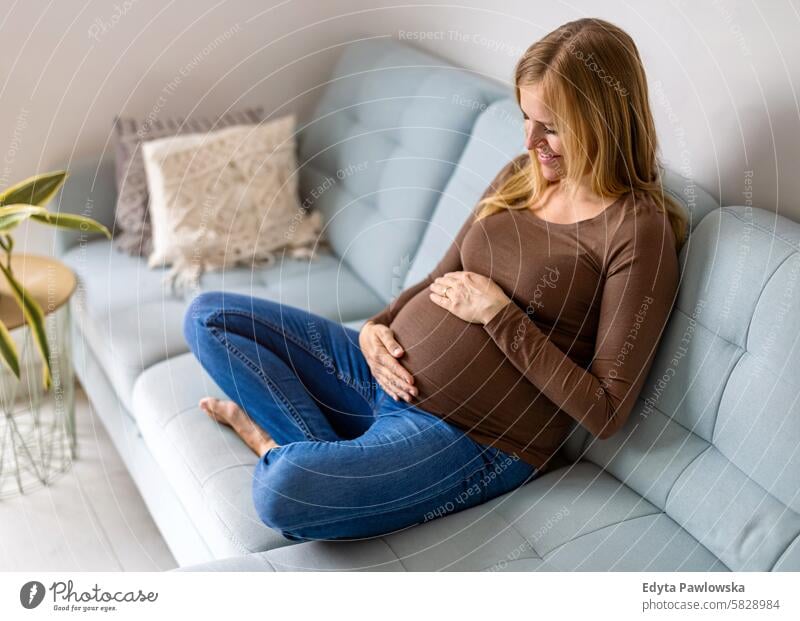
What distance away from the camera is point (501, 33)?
1747 mm

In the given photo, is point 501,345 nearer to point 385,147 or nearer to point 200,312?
point 200,312

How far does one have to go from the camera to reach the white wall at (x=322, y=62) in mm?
1311

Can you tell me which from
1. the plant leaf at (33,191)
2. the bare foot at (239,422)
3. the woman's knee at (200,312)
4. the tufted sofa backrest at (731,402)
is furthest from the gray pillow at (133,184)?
the tufted sofa backrest at (731,402)

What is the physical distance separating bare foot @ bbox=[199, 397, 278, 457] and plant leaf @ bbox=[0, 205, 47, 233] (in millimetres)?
411

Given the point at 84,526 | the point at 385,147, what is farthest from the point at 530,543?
the point at 385,147

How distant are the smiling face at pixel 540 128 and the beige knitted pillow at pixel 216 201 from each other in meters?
0.81

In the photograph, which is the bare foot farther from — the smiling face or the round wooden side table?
the smiling face

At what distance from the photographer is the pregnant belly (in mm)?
1326

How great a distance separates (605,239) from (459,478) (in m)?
0.41

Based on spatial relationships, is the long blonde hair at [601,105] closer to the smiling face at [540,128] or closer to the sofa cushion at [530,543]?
the smiling face at [540,128]

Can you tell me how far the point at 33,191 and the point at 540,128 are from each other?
34.8 inches

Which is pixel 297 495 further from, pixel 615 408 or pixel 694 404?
pixel 694 404

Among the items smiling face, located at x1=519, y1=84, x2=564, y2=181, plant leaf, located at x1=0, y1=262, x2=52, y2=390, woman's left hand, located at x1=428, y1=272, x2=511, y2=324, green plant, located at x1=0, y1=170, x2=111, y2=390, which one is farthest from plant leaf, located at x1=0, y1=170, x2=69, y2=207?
smiling face, located at x1=519, y1=84, x2=564, y2=181
